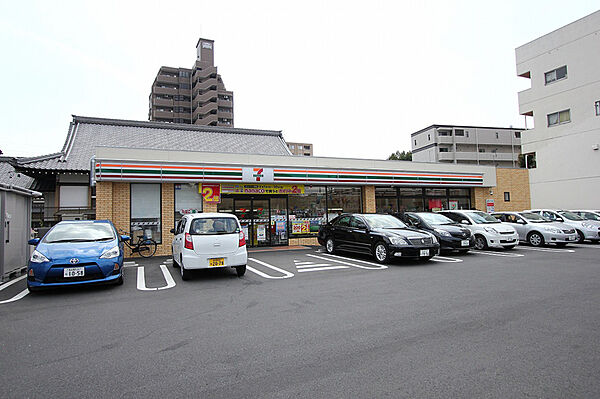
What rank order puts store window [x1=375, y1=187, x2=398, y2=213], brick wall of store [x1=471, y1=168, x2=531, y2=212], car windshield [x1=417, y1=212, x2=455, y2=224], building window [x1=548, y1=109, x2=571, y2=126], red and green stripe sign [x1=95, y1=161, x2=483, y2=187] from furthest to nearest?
1. building window [x1=548, y1=109, x2=571, y2=126]
2. brick wall of store [x1=471, y1=168, x2=531, y2=212]
3. store window [x1=375, y1=187, x2=398, y2=213]
4. car windshield [x1=417, y1=212, x2=455, y2=224]
5. red and green stripe sign [x1=95, y1=161, x2=483, y2=187]

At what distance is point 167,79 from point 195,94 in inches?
234

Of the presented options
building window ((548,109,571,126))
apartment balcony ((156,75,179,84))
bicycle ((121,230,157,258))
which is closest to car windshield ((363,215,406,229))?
bicycle ((121,230,157,258))

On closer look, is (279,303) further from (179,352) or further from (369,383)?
(369,383)

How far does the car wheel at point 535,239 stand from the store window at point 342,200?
701 cm

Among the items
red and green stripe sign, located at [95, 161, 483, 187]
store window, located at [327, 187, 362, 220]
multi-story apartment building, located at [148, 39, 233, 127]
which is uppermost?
multi-story apartment building, located at [148, 39, 233, 127]

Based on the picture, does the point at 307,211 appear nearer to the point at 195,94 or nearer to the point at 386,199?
the point at 386,199

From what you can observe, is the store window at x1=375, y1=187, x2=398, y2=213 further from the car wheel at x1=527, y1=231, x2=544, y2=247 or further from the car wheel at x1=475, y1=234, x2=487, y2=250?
the car wheel at x1=527, y1=231, x2=544, y2=247

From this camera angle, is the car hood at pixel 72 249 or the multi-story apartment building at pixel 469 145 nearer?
the car hood at pixel 72 249

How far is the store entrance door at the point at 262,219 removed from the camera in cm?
1480

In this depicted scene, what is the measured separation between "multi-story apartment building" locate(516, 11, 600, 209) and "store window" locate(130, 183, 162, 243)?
23052 mm

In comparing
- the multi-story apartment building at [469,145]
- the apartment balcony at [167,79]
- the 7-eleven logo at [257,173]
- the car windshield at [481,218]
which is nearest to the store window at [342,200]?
the 7-eleven logo at [257,173]

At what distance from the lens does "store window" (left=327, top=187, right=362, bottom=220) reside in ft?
54.5

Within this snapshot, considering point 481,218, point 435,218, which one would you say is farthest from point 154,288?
point 481,218

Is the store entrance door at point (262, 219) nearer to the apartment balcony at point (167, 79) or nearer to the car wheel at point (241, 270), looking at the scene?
the car wheel at point (241, 270)
